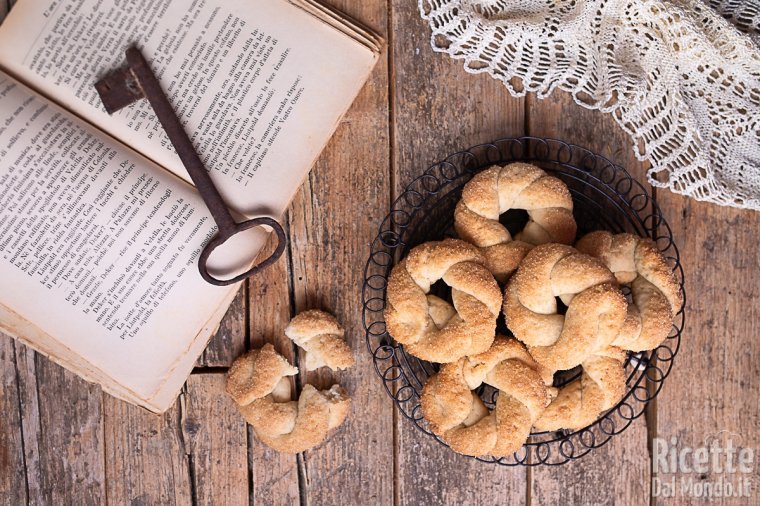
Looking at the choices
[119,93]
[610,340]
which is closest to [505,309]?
[610,340]

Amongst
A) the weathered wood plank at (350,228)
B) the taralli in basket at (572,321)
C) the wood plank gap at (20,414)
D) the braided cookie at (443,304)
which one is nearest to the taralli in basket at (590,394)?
the taralli in basket at (572,321)

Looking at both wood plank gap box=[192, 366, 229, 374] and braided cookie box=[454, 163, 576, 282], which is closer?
braided cookie box=[454, 163, 576, 282]

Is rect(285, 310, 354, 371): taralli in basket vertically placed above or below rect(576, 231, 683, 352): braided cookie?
below

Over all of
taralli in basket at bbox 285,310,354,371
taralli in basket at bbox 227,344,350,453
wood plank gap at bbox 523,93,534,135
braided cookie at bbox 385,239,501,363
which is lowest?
taralli in basket at bbox 227,344,350,453

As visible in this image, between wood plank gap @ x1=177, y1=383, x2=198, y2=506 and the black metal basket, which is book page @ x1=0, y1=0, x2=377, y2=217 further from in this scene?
wood plank gap @ x1=177, y1=383, x2=198, y2=506

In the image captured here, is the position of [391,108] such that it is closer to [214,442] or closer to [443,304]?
[443,304]

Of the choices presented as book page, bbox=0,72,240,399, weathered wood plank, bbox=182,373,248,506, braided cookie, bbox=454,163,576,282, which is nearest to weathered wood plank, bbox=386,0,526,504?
braided cookie, bbox=454,163,576,282
